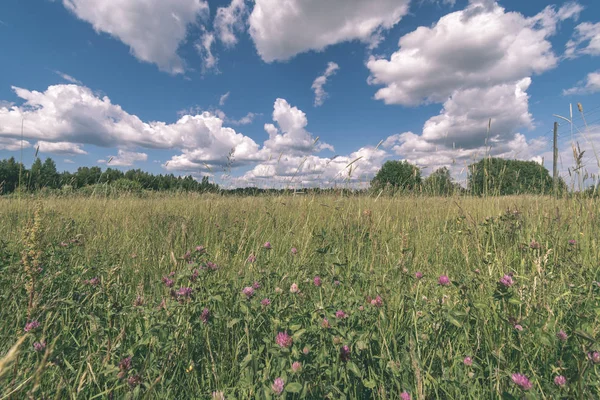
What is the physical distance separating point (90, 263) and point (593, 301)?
368cm

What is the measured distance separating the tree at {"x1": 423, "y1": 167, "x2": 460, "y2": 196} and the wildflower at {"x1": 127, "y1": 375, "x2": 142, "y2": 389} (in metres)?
5.26

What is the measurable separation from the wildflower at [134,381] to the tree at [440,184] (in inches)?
207

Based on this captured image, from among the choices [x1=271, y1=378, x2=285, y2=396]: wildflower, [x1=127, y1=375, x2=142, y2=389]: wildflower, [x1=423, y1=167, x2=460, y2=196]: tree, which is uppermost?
[x1=423, y1=167, x2=460, y2=196]: tree

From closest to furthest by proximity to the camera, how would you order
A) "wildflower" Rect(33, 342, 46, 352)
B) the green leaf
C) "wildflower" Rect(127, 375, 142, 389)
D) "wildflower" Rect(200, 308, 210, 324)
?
1. the green leaf
2. "wildflower" Rect(127, 375, 142, 389)
3. "wildflower" Rect(33, 342, 46, 352)
4. "wildflower" Rect(200, 308, 210, 324)

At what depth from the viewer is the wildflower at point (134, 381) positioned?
1.12 meters

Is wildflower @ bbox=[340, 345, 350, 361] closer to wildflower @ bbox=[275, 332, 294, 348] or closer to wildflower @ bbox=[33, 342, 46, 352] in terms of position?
wildflower @ bbox=[275, 332, 294, 348]

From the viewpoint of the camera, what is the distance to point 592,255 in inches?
106

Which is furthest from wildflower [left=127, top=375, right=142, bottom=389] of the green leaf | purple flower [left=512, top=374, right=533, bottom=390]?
purple flower [left=512, top=374, right=533, bottom=390]

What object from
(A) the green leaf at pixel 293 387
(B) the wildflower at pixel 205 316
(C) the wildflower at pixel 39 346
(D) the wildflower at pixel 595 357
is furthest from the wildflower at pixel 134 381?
(D) the wildflower at pixel 595 357

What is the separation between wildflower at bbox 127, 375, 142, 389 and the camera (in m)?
1.12

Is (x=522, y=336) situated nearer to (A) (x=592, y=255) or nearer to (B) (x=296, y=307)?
(B) (x=296, y=307)

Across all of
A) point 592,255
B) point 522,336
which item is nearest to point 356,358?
point 522,336

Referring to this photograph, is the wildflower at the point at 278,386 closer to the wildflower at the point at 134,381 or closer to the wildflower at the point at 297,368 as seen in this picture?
the wildflower at the point at 297,368

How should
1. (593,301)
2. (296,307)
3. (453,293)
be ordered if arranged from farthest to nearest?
(453,293)
(593,301)
(296,307)
